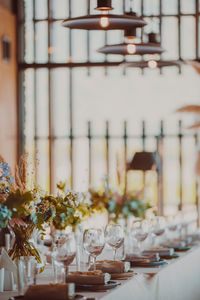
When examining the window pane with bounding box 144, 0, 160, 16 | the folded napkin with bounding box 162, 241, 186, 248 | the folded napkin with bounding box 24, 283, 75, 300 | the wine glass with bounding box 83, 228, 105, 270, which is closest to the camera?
the folded napkin with bounding box 24, 283, 75, 300

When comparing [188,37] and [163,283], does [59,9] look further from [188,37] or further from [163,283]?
[163,283]

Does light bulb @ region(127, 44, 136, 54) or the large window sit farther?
the large window

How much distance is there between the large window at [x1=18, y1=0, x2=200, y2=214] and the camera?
Result: 31.4 feet

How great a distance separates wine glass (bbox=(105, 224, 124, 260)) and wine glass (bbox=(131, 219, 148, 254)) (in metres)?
0.57

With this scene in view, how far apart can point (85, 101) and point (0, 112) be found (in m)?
1.17

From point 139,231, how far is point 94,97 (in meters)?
5.34

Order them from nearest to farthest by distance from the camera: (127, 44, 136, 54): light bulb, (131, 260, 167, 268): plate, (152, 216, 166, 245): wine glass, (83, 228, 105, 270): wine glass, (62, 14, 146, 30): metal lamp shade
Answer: (83, 228, 105, 270): wine glass, (131, 260, 167, 268): plate, (62, 14, 146, 30): metal lamp shade, (152, 216, 166, 245): wine glass, (127, 44, 136, 54): light bulb

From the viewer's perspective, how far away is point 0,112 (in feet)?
30.4

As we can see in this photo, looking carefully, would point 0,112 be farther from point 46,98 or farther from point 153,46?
point 153,46

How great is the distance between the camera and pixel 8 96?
958 centimetres

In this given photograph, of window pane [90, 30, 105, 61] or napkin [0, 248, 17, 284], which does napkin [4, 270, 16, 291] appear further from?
window pane [90, 30, 105, 61]

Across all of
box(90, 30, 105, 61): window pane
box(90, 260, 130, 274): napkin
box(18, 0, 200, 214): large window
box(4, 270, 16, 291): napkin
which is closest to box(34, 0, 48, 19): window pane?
box(18, 0, 200, 214): large window

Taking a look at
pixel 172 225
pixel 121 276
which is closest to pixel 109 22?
pixel 121 276

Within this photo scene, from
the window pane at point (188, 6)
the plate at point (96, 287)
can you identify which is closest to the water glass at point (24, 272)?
the plate at point (96, 287)
